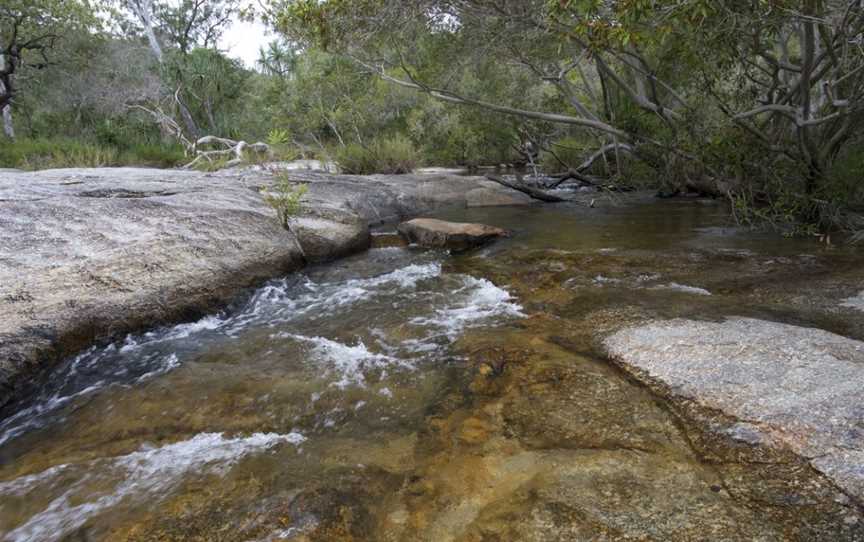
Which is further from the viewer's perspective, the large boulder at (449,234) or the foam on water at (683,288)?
the large boulder at (449,234)

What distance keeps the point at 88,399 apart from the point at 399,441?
2042 millimetres

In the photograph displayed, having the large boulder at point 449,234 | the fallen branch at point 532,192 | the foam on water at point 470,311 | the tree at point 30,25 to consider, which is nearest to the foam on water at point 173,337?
the foam on water at point 470,311

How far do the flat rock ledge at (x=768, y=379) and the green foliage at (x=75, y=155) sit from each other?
13932 mm

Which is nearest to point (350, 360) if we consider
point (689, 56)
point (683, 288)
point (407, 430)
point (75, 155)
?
point (407, 430)

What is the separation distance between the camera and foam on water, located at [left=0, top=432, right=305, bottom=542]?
1.93 metres

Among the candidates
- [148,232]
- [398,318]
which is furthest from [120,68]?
[398,318]

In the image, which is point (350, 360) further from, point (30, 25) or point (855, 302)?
point (30, 25)

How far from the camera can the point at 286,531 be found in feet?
5.90

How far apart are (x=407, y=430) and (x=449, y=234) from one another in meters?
4.45

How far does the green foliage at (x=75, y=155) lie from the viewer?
1198cm

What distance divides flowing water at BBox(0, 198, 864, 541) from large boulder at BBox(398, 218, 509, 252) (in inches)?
78.2

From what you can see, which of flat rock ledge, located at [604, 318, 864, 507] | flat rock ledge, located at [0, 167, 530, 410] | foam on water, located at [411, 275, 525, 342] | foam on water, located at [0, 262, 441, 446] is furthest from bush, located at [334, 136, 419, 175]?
flat rock ledge, located at [604, 318, 864, 507]

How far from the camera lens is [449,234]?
261 inches

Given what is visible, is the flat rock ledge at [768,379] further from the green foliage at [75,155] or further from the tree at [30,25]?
the tree at [30,25]
